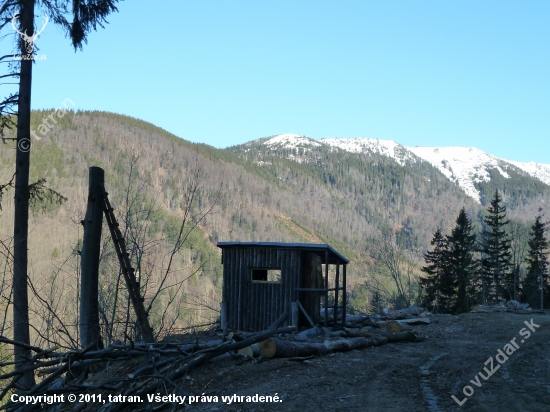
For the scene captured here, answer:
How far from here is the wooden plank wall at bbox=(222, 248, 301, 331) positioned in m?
16.8

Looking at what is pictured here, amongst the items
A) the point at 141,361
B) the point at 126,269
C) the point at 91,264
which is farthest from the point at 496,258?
the point at 91,264

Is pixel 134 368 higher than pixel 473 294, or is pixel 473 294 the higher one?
pixel 134 368

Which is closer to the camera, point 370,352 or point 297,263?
point 370,352

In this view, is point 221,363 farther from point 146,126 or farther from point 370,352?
point 146,126

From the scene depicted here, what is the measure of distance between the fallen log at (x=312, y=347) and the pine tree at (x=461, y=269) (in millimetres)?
28825

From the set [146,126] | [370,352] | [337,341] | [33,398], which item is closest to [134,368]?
[33,398]

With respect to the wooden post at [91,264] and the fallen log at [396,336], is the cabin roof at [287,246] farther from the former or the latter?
the wooden post at [91,264]

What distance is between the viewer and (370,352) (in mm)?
11484

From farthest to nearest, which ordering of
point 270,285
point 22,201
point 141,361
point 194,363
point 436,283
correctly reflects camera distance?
point 436,283, point 270,285, point 22,201, point 141,361, point 194,363

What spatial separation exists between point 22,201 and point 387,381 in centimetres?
770

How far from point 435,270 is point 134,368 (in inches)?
1461

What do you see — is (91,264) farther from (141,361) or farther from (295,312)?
(295,312)

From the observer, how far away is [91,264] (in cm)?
927

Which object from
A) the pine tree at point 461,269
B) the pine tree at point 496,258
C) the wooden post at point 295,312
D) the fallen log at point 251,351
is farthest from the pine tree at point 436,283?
the fallen log at point 251,351
